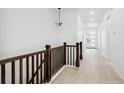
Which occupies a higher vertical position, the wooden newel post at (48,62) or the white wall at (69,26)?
the white wall at (69,26)

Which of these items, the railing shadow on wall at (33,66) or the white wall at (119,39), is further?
the white wall at (119,39)

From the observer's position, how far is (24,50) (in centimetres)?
386

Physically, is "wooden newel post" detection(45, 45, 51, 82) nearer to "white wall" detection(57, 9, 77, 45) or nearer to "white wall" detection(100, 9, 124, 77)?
"white wall" detection(100, 9, 124, 77)

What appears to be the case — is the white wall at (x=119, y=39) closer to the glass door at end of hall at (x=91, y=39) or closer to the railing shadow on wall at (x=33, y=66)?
the railing shadow on wall at (x=33, y=66)

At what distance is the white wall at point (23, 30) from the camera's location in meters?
3.16

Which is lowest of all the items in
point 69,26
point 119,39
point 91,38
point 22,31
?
point 119,39

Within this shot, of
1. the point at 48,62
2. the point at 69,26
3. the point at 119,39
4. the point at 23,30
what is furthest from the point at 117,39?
the point at 23,30

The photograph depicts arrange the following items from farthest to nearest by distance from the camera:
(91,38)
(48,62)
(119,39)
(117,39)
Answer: (91,38), (117,39), (119,39), (48,62)

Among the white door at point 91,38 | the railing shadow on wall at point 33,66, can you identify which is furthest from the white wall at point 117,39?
the white door at point 91,38

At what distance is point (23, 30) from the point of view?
3793 millimetres

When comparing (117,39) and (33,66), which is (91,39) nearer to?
(117,39)
